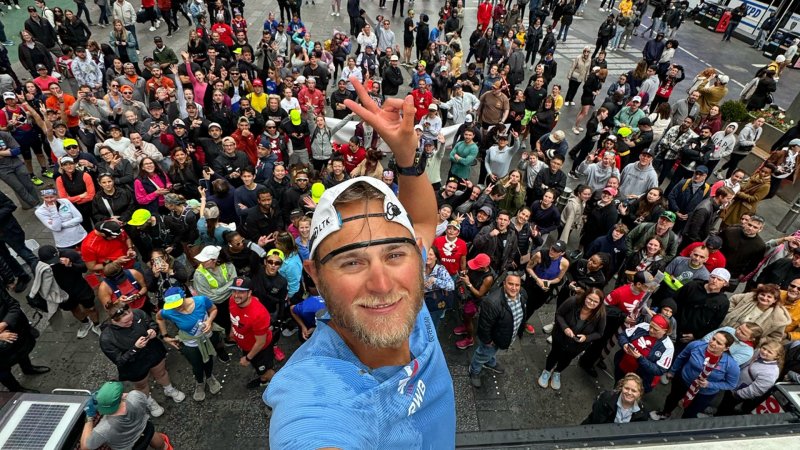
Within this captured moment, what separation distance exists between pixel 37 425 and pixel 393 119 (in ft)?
9.91

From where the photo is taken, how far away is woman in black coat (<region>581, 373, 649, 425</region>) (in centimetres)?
461

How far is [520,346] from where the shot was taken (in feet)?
23.3

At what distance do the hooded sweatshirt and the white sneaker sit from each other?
9575 mm

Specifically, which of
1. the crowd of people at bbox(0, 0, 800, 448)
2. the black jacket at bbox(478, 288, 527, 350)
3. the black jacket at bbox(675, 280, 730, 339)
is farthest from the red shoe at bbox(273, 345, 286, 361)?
the black jacket at bbox(675, 280, 730, 339)

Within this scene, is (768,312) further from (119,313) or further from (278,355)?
(119,313)

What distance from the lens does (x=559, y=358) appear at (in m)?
6.19

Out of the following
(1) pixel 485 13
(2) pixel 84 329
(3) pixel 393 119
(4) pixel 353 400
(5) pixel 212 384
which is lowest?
(2) pixel 84 329

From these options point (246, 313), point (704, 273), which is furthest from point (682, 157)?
point (246, 313)

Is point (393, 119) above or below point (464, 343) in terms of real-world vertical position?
above

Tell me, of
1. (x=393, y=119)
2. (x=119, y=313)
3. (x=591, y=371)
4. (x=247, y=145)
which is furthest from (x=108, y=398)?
(x=591, y=371)

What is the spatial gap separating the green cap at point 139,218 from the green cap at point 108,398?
11.0 ft

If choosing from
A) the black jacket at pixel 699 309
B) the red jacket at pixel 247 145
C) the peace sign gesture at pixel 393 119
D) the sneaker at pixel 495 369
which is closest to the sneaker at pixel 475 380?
the sneaker at pixel 495 369

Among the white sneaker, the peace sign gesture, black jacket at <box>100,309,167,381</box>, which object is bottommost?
the white sneaker

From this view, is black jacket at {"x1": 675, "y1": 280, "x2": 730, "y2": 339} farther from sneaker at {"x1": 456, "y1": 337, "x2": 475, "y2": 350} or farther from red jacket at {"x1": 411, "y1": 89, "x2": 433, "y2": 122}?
red jacket at {"x1": 411, "y1": 89, "x2": 433, "y2": 122}
